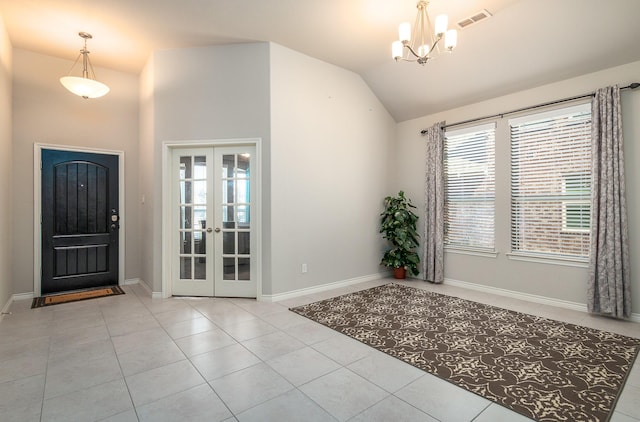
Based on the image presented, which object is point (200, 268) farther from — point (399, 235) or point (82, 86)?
point (399, 235)

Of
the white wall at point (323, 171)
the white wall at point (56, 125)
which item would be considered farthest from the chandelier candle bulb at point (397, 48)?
the white wall at point (56, 125)

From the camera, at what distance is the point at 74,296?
445cm

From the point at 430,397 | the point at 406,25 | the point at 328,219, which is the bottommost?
the point at 430,397

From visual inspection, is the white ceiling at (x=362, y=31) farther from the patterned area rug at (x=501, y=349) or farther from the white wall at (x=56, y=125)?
the patterned area rug at (x=501, y=349)

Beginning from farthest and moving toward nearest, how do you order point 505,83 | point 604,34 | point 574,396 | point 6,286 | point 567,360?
point 505,83 → point 6,286 → point 604,34 → point 567,360 → point 574,396

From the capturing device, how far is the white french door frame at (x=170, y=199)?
4219 mm

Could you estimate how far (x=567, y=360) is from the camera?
260 cm

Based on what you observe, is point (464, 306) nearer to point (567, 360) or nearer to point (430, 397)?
point (567, 360)

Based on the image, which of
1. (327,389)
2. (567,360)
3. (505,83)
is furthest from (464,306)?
(505,83)

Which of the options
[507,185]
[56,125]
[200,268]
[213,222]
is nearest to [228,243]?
[213,222]

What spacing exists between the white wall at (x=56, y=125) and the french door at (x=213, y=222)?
4.26ft

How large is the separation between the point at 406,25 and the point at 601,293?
3623mm

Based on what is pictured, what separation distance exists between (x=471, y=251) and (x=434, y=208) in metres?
0.87

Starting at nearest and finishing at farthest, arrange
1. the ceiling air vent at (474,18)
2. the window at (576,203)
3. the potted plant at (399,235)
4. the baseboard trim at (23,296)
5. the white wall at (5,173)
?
the ceiling air vent at (474,18)
the white wall at (5,173)
the window at (576,203)
the baseboard trim at (23,296)
the potted plant at (399,235)
